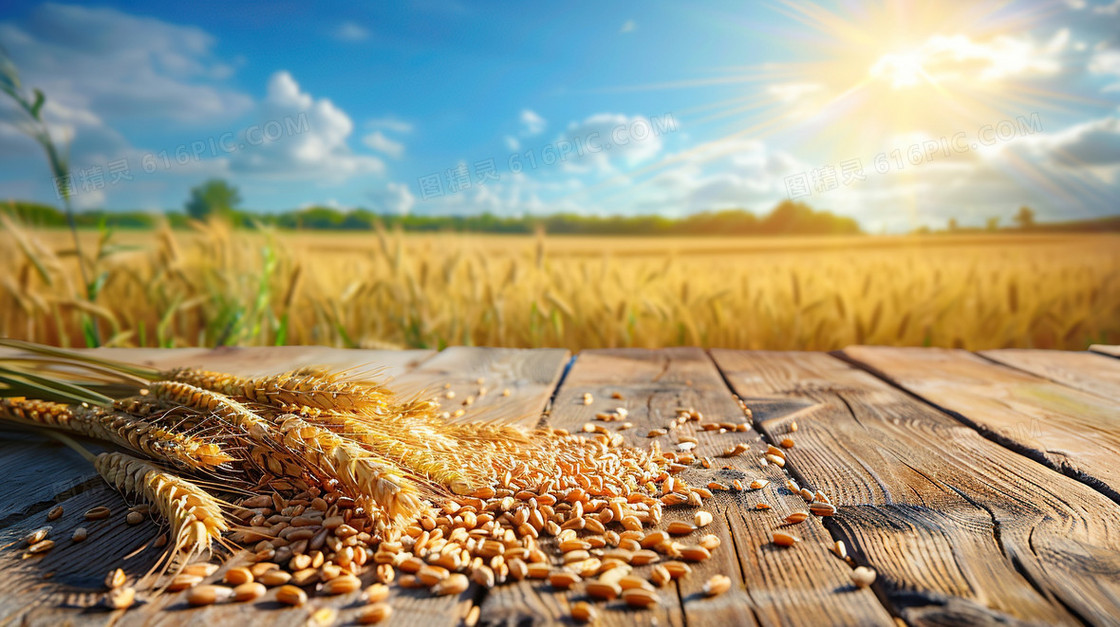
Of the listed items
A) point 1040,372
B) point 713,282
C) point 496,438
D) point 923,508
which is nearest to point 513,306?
point 713,282

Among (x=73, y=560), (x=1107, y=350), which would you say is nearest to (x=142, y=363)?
(x=73, y=560)

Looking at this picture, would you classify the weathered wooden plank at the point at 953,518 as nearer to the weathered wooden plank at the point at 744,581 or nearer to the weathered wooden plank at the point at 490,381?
the weathered wooden plank at the point at 744,581

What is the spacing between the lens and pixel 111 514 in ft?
3.04

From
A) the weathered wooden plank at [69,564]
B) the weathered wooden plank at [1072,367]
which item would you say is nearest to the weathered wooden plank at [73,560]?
the weathered wooden plank at [69,564]

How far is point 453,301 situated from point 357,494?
1892 millimetres

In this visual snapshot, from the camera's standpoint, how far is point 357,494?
2.81ft

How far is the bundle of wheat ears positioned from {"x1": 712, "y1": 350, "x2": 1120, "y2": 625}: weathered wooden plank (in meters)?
0.18

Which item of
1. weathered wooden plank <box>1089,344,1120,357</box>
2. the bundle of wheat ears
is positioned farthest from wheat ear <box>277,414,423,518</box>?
weathered wooden plank <box>1089,344,1120,357</box>

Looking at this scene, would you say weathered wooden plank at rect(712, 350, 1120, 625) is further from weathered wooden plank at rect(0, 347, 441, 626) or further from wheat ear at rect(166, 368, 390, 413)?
wheat ear at rect(166, 368, 390, 413)

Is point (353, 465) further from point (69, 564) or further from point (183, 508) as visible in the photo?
point (69, 564)

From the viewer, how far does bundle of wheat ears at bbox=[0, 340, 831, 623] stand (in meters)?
0.76

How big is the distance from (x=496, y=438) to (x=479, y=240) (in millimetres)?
1977

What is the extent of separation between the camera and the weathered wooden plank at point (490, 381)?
1.42 meters

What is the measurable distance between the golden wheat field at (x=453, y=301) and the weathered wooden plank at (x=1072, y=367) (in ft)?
2.32
